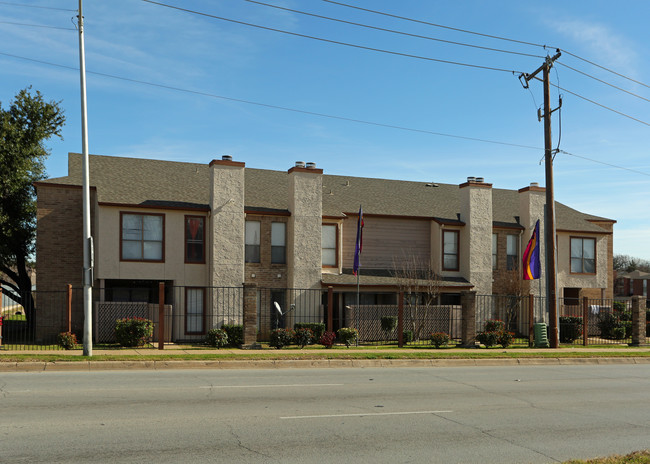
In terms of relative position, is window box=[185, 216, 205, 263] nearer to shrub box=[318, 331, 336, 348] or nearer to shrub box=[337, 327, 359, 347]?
shrub box=[337, 327, 359, 347]

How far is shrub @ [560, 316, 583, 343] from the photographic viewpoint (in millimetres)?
30156

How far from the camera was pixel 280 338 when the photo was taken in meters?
22.7

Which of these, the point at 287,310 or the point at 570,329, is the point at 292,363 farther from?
the point at 570,329

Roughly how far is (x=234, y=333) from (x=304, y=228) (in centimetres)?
646

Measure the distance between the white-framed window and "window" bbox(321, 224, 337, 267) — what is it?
6.14 metres

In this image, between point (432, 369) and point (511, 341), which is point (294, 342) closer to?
point (432, 369)

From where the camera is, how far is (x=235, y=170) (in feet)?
91.7

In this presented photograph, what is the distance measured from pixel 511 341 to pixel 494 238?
9.27 m

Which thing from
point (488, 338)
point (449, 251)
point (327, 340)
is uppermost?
point (449, 251)

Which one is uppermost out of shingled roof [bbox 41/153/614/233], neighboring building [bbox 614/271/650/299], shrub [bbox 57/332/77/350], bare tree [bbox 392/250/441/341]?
shingled roof [bbox 41/153/614/233]

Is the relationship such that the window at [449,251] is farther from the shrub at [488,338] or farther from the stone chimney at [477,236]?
the shrub at [488,338]

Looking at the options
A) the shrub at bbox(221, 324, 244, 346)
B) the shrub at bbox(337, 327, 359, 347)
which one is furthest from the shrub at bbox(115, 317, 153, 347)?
the shrub at bbox(337, 327, 359, 347)

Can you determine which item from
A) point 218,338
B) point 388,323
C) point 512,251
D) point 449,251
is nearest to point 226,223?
point 218,338

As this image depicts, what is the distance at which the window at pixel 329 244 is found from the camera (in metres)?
30.6
